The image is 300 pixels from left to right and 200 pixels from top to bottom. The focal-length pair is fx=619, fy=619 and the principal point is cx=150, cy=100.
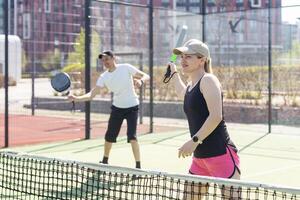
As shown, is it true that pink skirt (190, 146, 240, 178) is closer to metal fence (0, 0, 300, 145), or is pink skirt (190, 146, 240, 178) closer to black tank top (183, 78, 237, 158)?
black tank top (183, 78, 237, 158)

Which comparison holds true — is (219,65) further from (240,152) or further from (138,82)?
(138,82)

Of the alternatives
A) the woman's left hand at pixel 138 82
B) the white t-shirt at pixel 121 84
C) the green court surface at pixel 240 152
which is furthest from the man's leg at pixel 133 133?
the green court surface at pixel 240 152

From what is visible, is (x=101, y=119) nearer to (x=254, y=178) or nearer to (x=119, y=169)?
(x=254, y=178)

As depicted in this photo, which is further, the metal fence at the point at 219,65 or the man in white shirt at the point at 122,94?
the metal fence at the point at 219,65

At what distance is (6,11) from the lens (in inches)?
477

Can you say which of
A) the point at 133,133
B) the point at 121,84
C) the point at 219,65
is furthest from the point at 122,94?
the point at 219,65

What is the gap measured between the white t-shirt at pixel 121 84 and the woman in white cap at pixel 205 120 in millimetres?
3988

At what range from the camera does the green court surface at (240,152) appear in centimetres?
932

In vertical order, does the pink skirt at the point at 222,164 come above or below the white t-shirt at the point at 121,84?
below

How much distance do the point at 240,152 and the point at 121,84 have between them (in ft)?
12.1

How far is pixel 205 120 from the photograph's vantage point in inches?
187

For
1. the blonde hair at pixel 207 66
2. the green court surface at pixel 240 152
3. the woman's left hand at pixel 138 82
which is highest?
the blonde hair at pixel 207 66

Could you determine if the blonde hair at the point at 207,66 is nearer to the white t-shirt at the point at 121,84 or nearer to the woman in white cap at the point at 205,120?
the woman in white cap at the point at 205,120

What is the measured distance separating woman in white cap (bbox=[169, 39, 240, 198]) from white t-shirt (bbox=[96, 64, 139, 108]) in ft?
13.1
